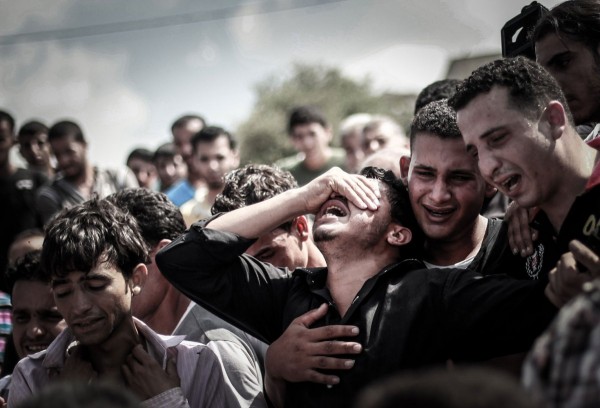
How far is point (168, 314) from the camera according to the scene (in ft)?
14.2

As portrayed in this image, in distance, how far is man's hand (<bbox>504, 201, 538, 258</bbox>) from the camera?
320 centimetres

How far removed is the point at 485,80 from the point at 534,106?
0.24 meters

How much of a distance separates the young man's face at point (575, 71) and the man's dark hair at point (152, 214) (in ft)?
7.35

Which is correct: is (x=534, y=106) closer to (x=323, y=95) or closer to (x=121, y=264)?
(x=121, y=264)

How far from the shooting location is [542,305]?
2.80m

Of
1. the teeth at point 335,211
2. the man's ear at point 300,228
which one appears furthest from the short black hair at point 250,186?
the teeth at point 335,211

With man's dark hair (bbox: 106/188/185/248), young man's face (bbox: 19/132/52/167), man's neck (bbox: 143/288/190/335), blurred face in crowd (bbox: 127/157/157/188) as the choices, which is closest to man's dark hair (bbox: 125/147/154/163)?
blurred face in crowd (bbox: 127/157/157/188)

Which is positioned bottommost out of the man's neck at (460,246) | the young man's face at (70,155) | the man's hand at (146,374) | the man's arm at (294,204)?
the man's hand at (146,374)

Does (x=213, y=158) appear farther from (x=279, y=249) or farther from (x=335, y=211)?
(x=335, y=211)

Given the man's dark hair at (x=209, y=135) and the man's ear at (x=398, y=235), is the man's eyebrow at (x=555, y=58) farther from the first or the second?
the man's dark hair at (x=209, y=135)

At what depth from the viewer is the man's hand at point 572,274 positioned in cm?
238

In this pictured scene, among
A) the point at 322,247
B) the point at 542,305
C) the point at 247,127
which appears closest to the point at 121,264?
the point at 322,247

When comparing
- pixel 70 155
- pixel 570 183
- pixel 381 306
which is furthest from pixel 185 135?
pixel 570 183

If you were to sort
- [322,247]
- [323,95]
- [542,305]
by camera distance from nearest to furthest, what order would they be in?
[542,305] < [322,247] < [323,95]
